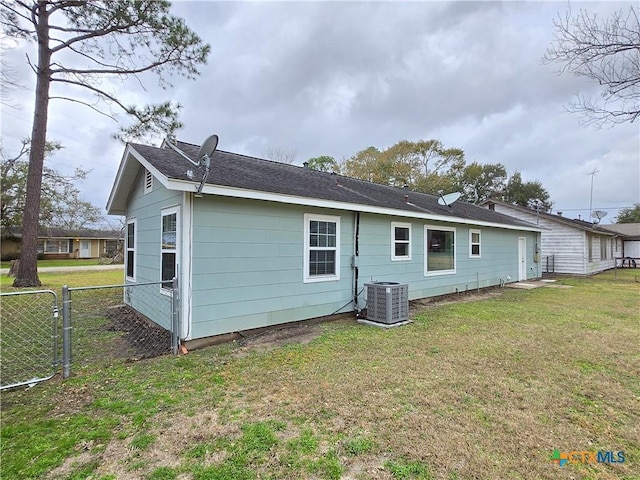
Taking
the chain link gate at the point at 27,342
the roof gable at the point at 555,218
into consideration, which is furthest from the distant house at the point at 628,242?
the chain link gate at the point at 27,342

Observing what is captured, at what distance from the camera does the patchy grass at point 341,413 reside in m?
2.22

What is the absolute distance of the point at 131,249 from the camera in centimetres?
766

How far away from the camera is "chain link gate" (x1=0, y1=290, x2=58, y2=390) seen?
363cm

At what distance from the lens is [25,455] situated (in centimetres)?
231

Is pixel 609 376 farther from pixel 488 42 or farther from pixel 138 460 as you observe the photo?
pixel 488 42

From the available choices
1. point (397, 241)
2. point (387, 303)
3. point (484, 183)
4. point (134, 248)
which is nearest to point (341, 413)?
point (387, 303)

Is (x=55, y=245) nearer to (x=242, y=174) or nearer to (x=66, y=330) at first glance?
(x=242, y=174)

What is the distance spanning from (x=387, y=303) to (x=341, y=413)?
3492 millimetres

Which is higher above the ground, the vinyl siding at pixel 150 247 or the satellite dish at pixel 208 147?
the satellite dish at pixel 208 147

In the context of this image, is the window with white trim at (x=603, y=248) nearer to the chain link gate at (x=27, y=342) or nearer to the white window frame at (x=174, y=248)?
the white window frame at (x=174, y=248)

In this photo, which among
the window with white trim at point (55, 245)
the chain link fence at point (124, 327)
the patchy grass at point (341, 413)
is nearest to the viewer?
the patchy grass at point (341, 413)

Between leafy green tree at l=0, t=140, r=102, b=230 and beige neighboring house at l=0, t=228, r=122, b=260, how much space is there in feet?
5.39

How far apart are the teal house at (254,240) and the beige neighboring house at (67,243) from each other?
24.7m

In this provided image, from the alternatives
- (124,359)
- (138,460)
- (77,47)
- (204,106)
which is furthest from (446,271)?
(77,47)
